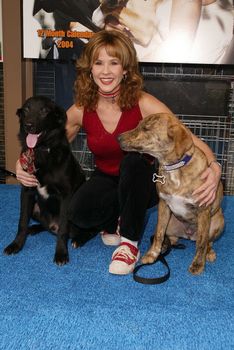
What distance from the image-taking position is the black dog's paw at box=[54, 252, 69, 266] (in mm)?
2090

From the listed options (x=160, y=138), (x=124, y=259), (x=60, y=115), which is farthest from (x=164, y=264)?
(x=60, y=115)

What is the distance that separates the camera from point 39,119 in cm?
213

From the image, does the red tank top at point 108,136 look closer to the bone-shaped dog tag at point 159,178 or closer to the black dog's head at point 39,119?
the black dog's head at point 39,119

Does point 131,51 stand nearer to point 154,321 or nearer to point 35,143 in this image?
point 35,143

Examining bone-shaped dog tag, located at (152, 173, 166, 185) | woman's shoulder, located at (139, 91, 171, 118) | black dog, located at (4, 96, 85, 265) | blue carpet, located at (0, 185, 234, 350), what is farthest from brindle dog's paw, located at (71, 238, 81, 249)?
woman's shoulder, located at (139, 91, 171, 118)

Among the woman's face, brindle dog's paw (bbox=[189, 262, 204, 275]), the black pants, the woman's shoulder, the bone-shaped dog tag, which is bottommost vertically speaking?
brindle dog's paw (bbox=[189, 262, 204, 275])

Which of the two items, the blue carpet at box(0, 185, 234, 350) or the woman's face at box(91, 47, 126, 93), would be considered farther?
the woman's face at box(91, 47, 126, 93)

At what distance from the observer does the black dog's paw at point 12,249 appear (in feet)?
7.20

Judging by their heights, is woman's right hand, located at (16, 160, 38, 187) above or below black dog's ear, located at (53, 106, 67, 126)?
below

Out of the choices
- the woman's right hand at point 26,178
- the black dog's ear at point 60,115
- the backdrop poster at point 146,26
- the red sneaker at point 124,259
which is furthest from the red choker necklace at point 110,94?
the backdrop poster at point 146,26

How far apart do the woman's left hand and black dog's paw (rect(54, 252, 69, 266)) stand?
790 mm

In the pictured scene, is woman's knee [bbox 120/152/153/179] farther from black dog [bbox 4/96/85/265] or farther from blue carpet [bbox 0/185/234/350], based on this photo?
blue carpet [bbox 0/185/234/350]

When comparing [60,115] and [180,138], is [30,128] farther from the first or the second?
[180,138]

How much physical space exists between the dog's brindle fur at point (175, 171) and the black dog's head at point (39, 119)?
425 millimetres
